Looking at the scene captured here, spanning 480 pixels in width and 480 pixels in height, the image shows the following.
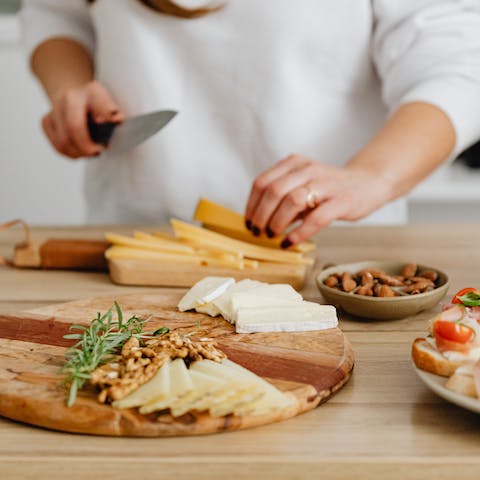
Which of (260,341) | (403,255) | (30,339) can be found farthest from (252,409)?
(403,255)

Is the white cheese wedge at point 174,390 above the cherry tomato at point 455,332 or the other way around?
the other way around

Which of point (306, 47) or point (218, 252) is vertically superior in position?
point (306, 47)

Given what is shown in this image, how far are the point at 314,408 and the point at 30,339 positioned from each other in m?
0.42

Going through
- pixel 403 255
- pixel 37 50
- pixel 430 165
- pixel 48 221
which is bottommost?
pixel 48 221

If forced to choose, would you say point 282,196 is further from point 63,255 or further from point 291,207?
point 63,255

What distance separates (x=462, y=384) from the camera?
0.92 metres

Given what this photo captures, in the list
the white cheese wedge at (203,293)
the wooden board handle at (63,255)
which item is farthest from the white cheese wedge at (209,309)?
the wooden board handle at (63,255)

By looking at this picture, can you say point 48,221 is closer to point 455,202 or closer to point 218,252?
point 455,202

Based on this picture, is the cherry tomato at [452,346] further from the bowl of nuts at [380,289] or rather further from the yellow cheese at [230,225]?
the yellow cheese at [230,225]

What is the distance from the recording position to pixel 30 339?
1176mm

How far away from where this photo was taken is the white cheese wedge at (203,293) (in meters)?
1.28

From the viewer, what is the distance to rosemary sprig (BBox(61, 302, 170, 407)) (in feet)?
3.20

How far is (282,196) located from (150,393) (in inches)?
26.9

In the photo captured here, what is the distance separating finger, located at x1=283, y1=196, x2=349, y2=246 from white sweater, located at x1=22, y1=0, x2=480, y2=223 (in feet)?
1.28
